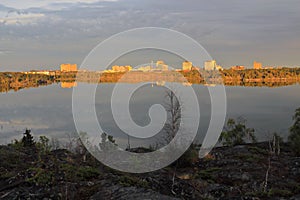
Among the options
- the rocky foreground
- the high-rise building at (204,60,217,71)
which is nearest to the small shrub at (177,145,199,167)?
the rocky foreground

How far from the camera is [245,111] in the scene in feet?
143

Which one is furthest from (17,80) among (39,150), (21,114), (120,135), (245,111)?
(39,150)

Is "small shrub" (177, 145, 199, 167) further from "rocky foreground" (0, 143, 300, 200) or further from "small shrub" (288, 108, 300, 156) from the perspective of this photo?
"small shrub" (288, 108, 300, 156)

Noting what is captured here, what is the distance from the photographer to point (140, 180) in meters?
10.5

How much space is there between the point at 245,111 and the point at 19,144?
33.4 meters

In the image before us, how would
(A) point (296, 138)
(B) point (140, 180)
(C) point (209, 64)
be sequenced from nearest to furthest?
(B) point (140, 180)
(A) point (296, 138)
(C) point (209, 64)

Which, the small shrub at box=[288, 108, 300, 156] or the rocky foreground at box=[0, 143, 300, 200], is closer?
the rocky foreground at box=[0, 143, 300, 200]

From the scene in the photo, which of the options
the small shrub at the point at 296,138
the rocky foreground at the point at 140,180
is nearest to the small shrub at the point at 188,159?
the rocky foreground at the point at 140,180

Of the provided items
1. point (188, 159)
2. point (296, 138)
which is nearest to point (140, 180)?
point (188, 159)

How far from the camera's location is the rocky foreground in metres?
9.31

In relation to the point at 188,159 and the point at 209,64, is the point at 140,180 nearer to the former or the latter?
the point at 188,159

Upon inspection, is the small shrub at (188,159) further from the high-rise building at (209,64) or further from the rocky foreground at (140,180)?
the high-rise building at (209,64)

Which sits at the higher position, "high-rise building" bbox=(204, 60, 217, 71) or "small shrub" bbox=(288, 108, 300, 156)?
"high-rise building" bbox=(204, 60, 217, 71)

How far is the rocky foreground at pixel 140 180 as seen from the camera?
9.31 m
